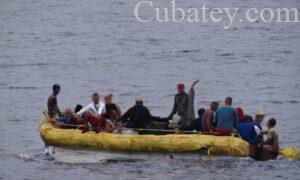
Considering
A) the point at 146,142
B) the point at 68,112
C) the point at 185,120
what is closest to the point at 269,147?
the point at 185,120

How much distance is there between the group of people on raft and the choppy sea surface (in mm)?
677

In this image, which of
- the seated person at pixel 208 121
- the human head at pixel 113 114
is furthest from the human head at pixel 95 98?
the seated person at pixel 208 121

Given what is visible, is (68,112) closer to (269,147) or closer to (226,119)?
(226,119)

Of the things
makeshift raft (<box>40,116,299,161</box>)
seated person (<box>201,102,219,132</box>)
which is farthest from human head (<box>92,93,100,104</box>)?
seated person (<box>201,102,219,132</box>)

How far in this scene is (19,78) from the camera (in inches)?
1845

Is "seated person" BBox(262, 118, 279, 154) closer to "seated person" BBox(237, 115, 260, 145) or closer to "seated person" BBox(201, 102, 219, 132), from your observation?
"seated person" BBox(237, 115, 260, 145)

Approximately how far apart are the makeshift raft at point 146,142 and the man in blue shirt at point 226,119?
1.79 feet

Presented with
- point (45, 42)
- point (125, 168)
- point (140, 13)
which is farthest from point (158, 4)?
point (125, 168)

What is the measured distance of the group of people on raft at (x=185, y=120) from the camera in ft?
85.4

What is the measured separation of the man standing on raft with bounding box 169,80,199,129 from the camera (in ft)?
89.1

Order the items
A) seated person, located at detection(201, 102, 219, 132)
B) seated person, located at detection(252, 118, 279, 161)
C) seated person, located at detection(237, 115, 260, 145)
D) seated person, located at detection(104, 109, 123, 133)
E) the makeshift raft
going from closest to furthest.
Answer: the makeshift raft → seated person, located at detection(237, 115, 260, 145) → seated person, located at detection(252, 118, 279, 161) → seated person, located at detection(201, 102, 219, 132) → seated person, located at detection(104, 109, 123, 133)

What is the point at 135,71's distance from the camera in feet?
158

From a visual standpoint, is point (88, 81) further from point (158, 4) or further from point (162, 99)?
point (158, 4)

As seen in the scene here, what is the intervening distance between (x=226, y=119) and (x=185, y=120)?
5.16 ft
